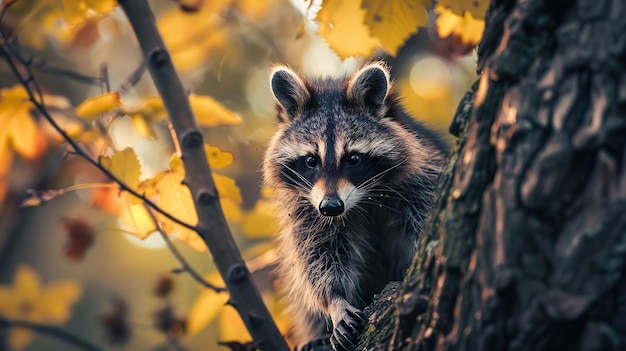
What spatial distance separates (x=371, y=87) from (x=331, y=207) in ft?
2.32

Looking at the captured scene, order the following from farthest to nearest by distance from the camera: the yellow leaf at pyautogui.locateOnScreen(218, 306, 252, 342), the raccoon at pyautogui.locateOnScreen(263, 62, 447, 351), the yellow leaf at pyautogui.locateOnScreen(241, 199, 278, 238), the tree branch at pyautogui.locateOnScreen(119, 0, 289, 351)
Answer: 1. the yellow leaf at pyautogui.locateOnScreen(241, 199, 278, 238)
2. the yellow leaf at pyautogui.locateOnScreen(218, 306, 252, 342)
3. the raccoon at pyautogui.locateOnScreen(263, 62, 447, 351)
4. the tree branch at pyautogui.locateOnScreen(119, 0, 289, 351)

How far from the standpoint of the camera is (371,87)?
311 cm

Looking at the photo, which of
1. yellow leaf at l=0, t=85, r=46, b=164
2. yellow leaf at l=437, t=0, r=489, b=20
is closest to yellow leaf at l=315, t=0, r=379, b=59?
yellow leaf at l=437, t=0, r=489, b=20

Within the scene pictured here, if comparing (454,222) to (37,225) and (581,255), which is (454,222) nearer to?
(581,255)

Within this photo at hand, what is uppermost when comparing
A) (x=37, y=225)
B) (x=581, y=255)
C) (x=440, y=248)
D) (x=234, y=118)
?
(x=37, y=225)

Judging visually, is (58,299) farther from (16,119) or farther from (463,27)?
(463,27)

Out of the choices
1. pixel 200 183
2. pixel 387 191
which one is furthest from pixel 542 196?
pixel 387 191

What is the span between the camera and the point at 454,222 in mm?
1382

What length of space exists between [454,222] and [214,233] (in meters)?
1.19

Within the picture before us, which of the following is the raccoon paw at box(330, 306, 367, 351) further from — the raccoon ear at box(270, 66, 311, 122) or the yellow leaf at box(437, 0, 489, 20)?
the raccoon ear at box(270, 66, 311, 122)

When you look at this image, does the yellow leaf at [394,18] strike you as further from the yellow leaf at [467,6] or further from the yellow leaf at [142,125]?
the yellow leaf at [142,125]

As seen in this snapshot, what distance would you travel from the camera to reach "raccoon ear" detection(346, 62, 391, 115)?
10.0 feet

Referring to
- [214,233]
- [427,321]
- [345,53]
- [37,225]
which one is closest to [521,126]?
[427,321]

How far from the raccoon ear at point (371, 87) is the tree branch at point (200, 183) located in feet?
3.05
